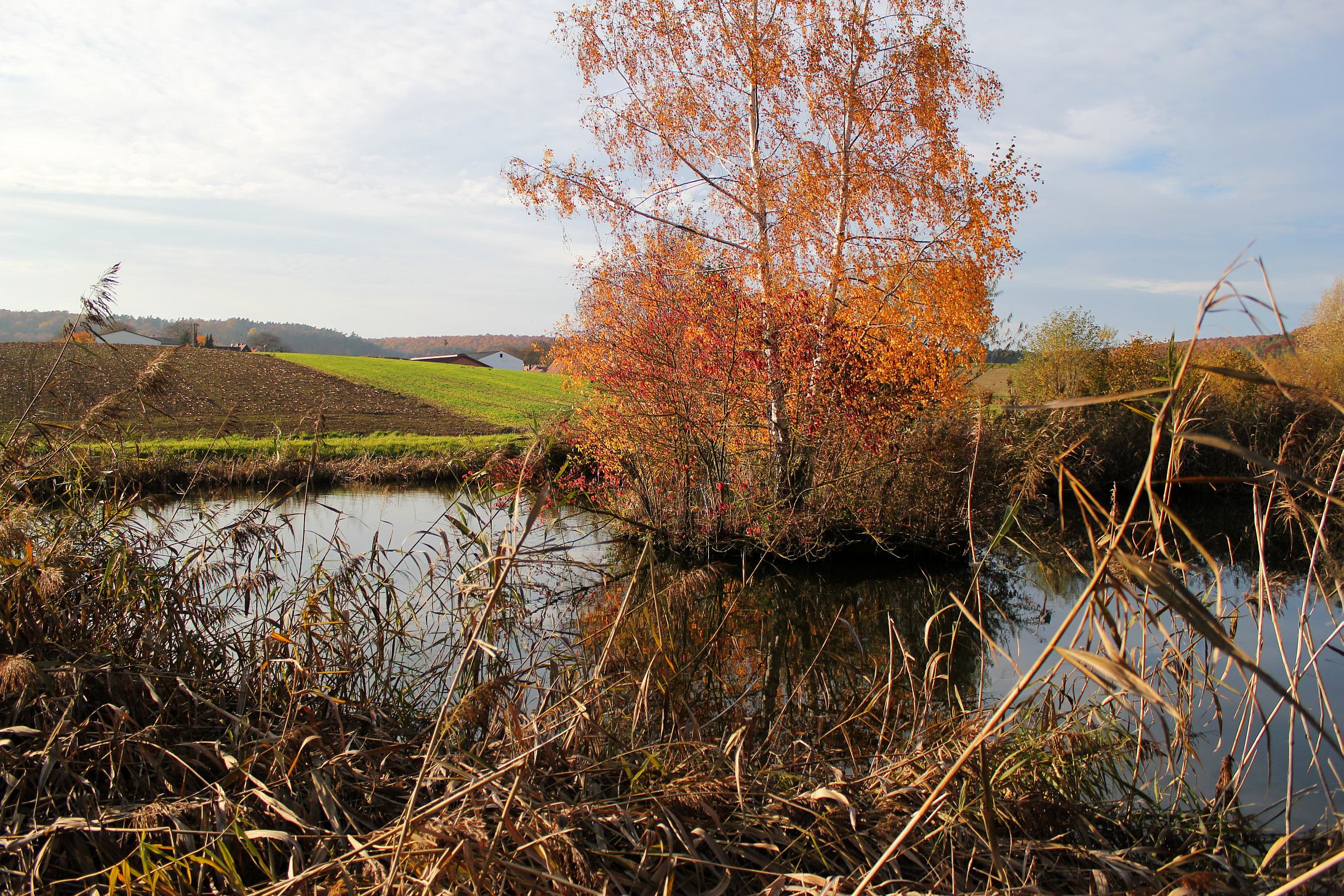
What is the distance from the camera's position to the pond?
136 inches

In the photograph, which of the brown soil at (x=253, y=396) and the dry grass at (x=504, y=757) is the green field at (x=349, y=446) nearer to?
the brown soil at (x=253, y=396)

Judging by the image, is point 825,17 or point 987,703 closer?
point 987,703

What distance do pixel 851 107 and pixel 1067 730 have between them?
1032 centimetres

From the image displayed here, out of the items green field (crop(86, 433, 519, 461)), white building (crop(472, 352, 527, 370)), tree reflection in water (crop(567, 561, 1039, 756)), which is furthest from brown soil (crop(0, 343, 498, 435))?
white building (crop(472, 352, 527, 370))

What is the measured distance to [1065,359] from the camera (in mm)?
22062

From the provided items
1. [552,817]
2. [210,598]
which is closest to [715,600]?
[210,598]

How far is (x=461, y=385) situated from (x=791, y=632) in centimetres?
3596

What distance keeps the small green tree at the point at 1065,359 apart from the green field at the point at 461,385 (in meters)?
13.4

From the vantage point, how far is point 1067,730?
11.8ft

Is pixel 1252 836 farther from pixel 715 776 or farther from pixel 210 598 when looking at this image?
pixel 210 598

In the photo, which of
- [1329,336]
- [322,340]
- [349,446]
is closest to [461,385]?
[349,446]

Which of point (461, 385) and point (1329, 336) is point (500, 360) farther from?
point (1329, 336)

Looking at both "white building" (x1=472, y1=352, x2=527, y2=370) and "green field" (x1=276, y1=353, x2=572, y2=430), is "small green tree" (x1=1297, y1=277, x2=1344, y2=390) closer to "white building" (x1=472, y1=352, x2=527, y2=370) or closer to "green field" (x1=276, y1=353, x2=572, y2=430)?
"green field" (x1=276, y1=353, x2=572, y2=430)

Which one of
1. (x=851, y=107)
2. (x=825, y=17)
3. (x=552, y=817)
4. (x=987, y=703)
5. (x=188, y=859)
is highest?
(x=825, y=17)
